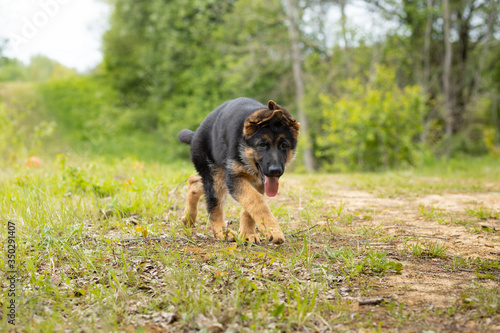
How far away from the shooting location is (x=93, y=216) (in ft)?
15.8

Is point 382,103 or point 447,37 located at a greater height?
point 447,37

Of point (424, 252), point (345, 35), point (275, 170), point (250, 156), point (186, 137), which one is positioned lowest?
point (424, 252)

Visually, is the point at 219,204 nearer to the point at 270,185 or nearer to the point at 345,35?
the point at 270,185

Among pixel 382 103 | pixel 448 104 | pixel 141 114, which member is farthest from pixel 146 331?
pixel 141 114

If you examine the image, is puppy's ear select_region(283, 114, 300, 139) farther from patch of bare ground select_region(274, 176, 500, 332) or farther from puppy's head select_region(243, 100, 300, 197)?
patch of bare ground select_region(274, 176, 500, 332)

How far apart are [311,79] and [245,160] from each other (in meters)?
15.2

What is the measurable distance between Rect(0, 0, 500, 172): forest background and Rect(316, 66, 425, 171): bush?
0.14ft

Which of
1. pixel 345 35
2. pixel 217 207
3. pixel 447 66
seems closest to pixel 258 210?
pixel 217 207

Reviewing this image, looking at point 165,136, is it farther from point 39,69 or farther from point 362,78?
point 39,69

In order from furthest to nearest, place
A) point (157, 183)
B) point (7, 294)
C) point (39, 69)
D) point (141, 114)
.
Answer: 1. point (39, 69)
2. point (141, 114)
3. point (157, 183)
4. point (7, 294)

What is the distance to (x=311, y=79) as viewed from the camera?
1861 cm

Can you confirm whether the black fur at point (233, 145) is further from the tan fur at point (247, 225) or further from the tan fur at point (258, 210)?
the tan fur at point (247, 225)

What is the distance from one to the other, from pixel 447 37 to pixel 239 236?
1512 centimetres

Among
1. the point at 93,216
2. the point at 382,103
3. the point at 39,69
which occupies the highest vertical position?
the point at 39,69
